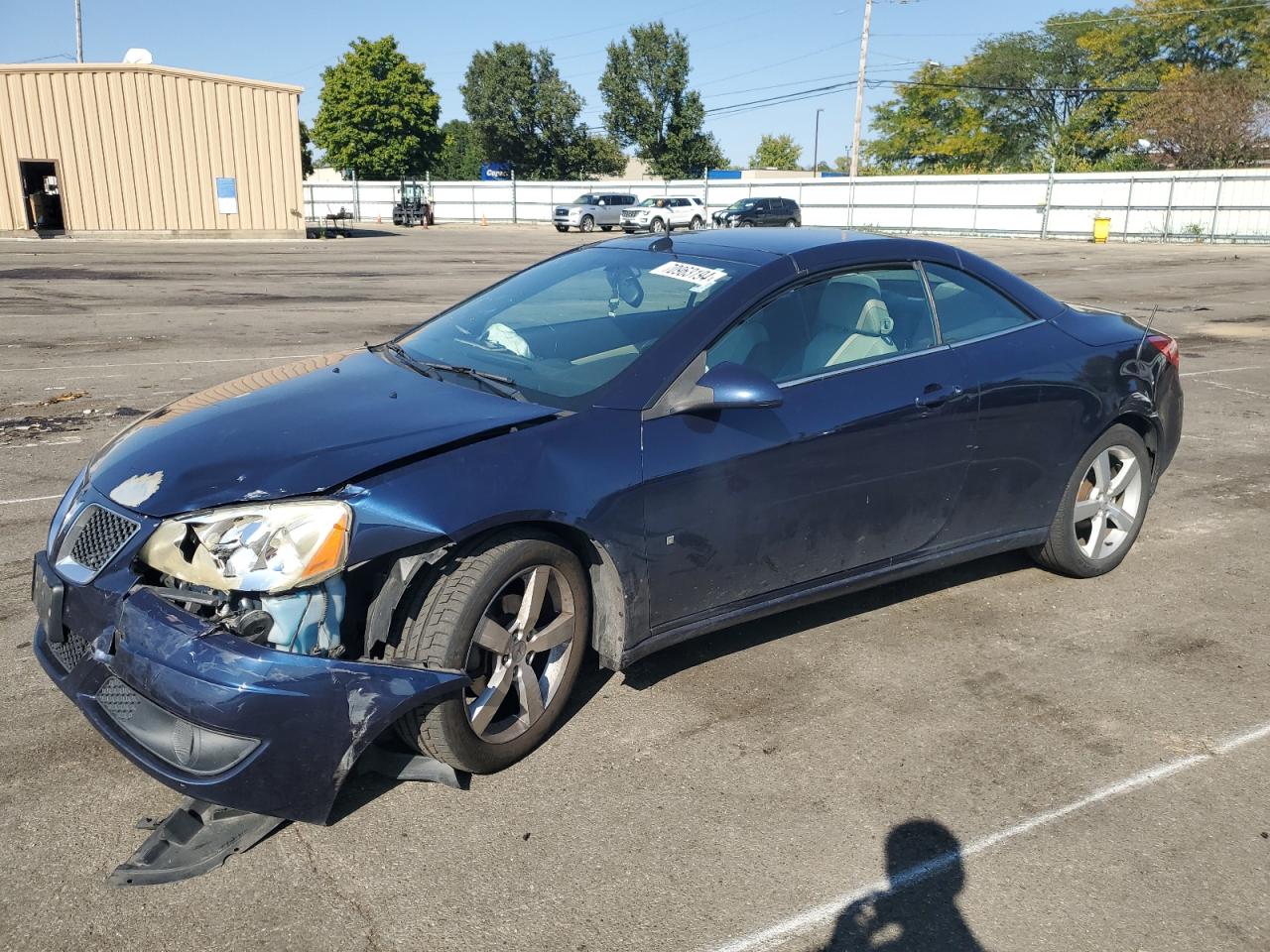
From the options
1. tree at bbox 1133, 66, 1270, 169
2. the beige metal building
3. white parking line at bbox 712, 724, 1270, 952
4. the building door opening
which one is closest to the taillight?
white parking line at bbox 712, 724, 1270, 952

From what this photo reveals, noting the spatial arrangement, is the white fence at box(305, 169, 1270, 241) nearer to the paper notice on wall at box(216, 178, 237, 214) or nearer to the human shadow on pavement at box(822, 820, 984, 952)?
the paper notice on wall at box(216, 178, 237, 214)

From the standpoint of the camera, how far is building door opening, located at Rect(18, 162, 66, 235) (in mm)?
34812

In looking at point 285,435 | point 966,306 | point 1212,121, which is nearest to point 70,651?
point 285,435

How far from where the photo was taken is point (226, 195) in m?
37.2

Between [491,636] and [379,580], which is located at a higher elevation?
[379,580]

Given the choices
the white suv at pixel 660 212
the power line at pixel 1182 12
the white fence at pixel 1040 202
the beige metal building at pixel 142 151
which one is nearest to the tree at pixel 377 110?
the white fence at pixel 1040 202

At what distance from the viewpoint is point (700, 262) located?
4.15 m

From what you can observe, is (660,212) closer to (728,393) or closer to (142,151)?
(142,151)

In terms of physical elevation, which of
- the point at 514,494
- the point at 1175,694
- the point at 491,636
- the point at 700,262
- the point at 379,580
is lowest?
the point at 1175,694

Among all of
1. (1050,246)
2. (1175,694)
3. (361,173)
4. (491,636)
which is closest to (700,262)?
(491,636)

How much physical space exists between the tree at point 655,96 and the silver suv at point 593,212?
33.3m

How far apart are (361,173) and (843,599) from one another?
7452 centimetres

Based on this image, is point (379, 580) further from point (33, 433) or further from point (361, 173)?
point (361, 173)

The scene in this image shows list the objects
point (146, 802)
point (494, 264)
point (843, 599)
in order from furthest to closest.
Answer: point (494, 264) → point (843, 599) → point (146, 802)
